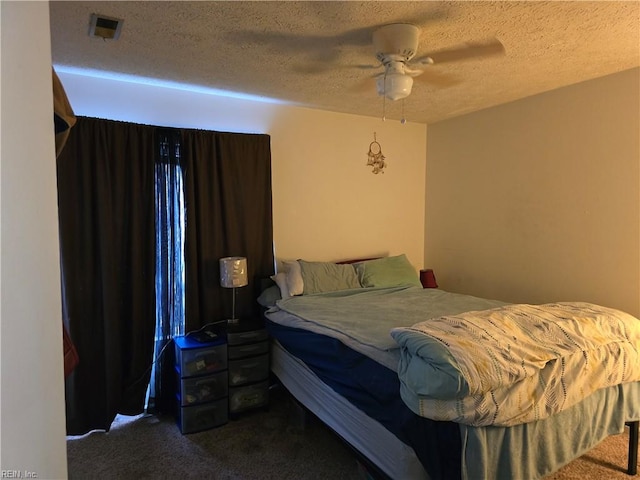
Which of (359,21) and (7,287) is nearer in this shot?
(7,287)

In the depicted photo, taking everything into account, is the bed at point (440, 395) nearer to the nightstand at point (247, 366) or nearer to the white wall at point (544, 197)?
the nightstand at point (247, 366)

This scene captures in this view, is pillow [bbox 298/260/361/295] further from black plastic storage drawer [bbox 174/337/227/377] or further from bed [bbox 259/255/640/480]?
black plastic storage drawer [bbox 174/337/227/377]

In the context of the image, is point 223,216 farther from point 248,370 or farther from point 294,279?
point 248,370

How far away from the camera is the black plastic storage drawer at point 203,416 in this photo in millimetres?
2512

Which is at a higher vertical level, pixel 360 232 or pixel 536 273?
pixel 360 232

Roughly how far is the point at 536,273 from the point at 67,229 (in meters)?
3.39

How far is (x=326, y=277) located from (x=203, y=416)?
1.30m

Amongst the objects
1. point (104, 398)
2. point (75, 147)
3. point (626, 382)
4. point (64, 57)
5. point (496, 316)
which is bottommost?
point (104, 398)

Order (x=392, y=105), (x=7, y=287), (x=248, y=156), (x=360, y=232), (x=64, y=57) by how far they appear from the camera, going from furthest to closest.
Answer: (x=360, y=232)
(x=392, y=105)
(x=248, y=156)
(x=64, y=57)
(x=7, y=287)

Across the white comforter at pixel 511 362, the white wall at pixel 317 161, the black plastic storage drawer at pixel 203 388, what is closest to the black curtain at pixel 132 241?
the white wall at pixel 317 161

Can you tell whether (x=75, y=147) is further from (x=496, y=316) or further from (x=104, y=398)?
(x=496, y=316)

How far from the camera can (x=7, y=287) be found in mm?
766

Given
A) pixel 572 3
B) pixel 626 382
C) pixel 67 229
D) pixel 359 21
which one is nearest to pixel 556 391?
pixel 626 382

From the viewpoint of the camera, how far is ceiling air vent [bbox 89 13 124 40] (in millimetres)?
1812
